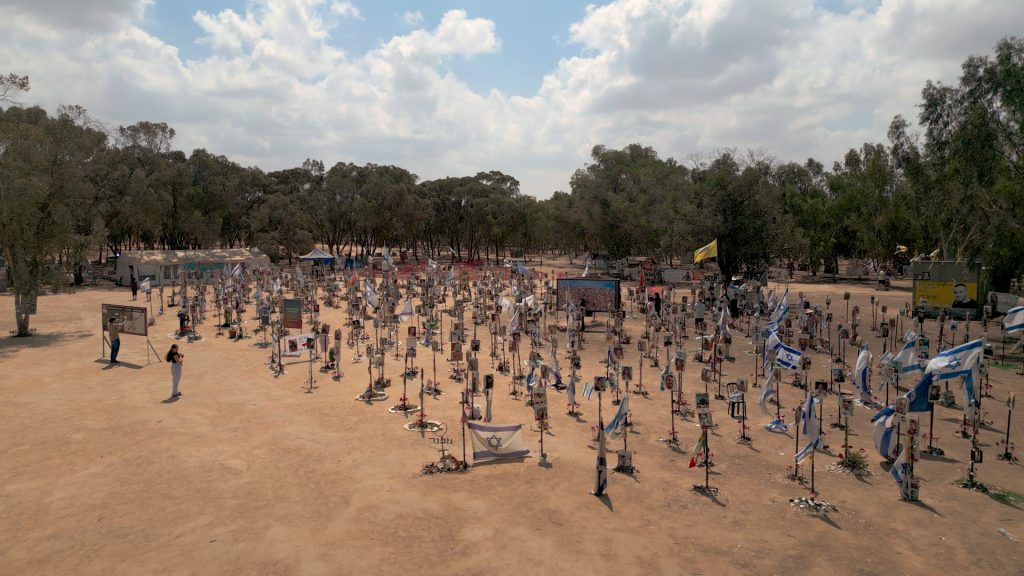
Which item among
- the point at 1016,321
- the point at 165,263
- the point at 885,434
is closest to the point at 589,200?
the point at 165,263

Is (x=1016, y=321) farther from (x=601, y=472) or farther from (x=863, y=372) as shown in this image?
(x=601, y=472)

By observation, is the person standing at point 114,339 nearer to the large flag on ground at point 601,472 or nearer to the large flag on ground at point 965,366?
the large flag on ground at point 601,472

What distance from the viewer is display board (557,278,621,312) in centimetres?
3219

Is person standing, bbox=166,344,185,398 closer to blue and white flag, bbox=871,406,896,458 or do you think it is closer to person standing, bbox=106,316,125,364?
person standing, bbox=106,316,125,364

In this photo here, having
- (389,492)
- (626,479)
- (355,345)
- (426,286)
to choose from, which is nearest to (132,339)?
(355,345)

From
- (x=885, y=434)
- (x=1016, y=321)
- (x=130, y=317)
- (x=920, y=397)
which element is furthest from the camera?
(x=130, y=317)

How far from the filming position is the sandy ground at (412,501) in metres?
9.61

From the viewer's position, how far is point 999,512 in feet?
38.0

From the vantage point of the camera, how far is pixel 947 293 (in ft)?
110

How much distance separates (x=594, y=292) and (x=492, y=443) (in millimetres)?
19855

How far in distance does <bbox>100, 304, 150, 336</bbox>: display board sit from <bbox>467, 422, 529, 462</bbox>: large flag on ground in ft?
53.4

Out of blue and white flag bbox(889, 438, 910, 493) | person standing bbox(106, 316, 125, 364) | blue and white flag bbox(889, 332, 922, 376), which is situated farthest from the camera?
person standing bbox(106, 316, 125, 364)

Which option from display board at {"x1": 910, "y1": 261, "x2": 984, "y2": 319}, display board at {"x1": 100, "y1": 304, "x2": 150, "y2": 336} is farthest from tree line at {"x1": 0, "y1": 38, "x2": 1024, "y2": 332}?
display board at {"x1": 100, "y1": 304, "x2": 150, "y2": 336}

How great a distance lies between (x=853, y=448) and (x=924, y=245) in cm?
5363
